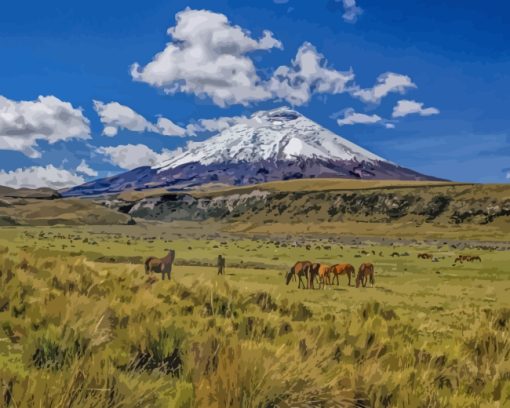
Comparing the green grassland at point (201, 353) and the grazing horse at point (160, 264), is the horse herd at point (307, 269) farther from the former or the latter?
the green grassland at point (201, 353)

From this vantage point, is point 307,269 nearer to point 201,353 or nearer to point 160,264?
point 160,264

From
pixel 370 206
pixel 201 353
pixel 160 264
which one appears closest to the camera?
pixel 201 353

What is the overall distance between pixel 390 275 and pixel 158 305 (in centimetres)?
2883

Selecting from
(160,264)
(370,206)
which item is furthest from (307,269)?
(370,206)

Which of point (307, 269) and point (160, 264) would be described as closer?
point (160, 264)

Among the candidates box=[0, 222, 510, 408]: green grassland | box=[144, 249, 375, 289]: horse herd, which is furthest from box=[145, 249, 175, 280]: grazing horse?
box=[0, 222, 510, 408]: green grassland

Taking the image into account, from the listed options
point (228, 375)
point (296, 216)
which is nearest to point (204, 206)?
point (296, 216)

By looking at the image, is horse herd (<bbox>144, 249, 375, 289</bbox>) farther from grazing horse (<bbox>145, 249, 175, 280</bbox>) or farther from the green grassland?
the green grassland

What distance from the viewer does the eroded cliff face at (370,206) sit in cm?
11731

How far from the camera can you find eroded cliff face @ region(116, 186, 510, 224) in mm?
117312

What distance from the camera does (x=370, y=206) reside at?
13350 centimetres

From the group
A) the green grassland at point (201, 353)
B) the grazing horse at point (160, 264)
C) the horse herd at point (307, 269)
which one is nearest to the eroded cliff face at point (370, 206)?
the horse herd at point (307, 269)

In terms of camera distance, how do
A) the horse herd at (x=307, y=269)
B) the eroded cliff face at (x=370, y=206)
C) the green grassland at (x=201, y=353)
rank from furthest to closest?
the eroded cliff face at (x=370, y=206) → the horse herd at (x=307, y=269) → the green grassland at (x=201, y=353)

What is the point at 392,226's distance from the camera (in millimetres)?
117312
